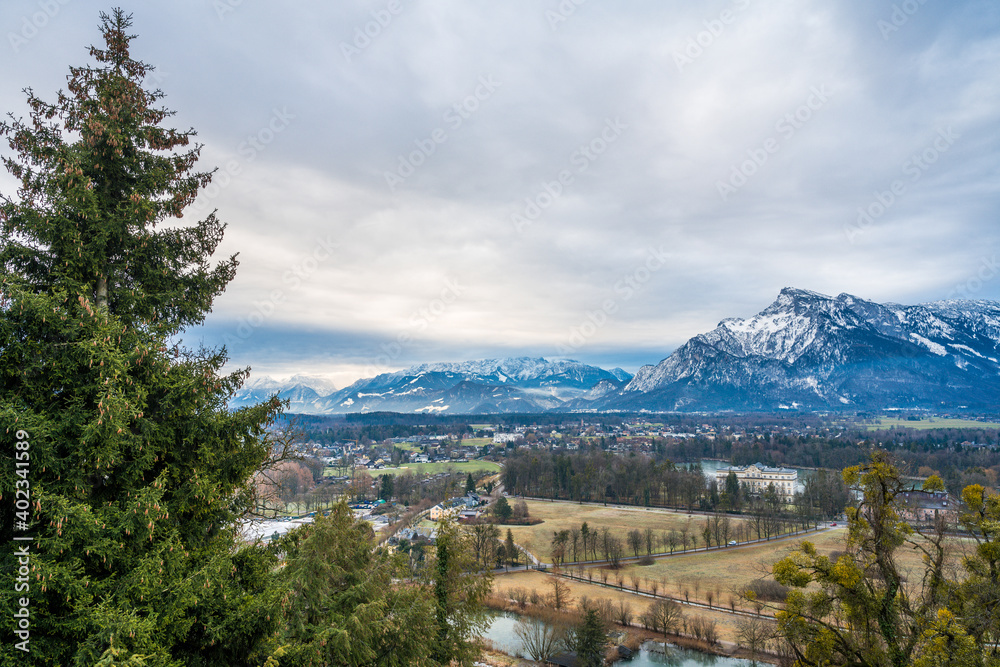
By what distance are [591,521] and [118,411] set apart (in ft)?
209

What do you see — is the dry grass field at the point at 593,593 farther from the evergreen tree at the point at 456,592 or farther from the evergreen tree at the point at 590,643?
the evergreen tree at the point at 456,592

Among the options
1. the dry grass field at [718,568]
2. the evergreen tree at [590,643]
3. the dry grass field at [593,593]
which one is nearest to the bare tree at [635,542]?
the dry grass field at [718,568]

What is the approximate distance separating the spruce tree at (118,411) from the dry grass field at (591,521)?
152ft

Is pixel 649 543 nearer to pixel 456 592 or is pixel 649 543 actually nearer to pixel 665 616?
pixel 665 616

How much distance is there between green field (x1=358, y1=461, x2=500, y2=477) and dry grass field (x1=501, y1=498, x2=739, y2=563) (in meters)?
37.5

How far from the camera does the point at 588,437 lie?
595 ft

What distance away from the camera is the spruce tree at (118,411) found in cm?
522

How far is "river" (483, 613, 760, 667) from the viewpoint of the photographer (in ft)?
90.8

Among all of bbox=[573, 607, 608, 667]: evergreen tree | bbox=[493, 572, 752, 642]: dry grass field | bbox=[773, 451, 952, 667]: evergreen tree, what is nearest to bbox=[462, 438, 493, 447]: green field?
bbox=[493, 572, 752, 642]: dry grass field

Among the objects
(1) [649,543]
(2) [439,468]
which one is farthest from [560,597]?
(2) [439,468]

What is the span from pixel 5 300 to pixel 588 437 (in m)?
185

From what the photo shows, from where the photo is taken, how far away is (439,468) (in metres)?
112

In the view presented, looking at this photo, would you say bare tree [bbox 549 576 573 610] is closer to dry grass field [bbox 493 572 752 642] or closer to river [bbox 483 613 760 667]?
dry grass field [bbox 493 572 752 642]

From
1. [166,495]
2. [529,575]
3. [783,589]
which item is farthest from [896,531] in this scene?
[529,575]
